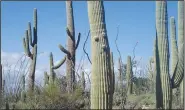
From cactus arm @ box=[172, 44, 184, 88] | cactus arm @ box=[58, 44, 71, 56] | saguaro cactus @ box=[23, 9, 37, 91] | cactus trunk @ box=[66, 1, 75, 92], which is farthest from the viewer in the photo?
saguaro cactus @ box=[23, 9, 37, 91]

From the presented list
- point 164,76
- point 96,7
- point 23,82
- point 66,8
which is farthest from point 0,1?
point 164,76

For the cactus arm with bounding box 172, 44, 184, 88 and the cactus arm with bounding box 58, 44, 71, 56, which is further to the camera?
the cactus arm with bounding box 58, 44, 71, 56

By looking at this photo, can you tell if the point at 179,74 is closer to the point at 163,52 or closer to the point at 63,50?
the point at 163,52

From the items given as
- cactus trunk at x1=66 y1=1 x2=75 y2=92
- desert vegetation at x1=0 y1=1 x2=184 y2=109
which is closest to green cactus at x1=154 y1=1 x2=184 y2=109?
desert vegetation at x1=0 y1=1 x2=184 y2=109

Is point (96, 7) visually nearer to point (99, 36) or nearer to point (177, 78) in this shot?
point (99, 36)

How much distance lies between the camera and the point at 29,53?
1599 cm

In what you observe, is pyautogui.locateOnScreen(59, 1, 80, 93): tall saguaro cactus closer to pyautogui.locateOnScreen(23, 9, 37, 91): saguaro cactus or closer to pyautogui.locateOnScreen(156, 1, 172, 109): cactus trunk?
pyautogui.locateOnScreen(23, 9, 37, 91): saguaro cactus

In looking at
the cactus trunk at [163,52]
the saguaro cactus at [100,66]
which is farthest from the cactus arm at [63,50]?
the saguaro cactus at [100,66]

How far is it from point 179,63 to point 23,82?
10.2 m

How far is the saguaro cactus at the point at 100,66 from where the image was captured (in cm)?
790

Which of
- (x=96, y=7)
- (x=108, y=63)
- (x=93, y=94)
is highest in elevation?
(x=96, y=7)

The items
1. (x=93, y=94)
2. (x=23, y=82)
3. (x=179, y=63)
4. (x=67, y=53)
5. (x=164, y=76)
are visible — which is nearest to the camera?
(x=93, y=94)

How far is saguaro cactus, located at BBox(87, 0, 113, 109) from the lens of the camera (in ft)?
25.9

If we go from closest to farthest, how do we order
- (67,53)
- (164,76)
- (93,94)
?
1. (93,94)
2. (164,76)
3. (67,53)
